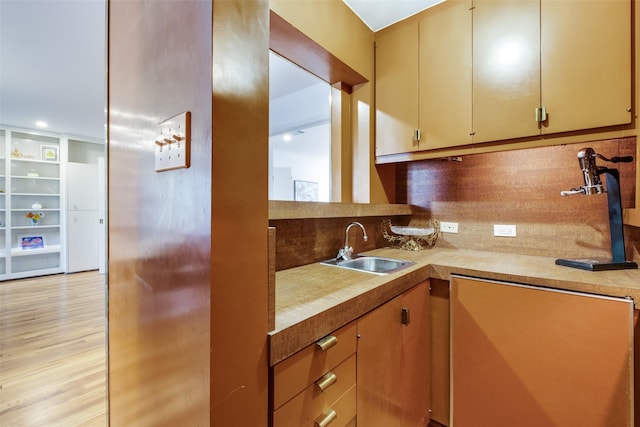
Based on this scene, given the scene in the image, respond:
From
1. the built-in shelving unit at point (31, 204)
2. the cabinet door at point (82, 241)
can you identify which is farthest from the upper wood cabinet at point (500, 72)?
the built-in shelving unit at point (31, 204)

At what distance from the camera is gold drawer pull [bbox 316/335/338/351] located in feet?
2.77

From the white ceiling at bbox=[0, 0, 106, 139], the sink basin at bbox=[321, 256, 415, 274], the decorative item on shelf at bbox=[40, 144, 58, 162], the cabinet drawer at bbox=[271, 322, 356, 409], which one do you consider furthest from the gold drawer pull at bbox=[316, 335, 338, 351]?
the decorative item on shelf at bbox=[40, 144, 58, 162]

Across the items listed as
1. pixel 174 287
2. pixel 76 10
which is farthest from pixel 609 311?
pixel 76 10

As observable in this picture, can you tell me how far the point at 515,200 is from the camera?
196 cm

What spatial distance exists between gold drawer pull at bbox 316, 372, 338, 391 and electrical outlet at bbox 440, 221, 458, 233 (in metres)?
1.67

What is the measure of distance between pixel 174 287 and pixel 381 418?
Answer: 1.00m

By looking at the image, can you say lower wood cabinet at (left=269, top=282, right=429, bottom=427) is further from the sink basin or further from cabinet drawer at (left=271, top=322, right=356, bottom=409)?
the sink basin

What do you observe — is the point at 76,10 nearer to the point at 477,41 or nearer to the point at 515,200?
the point at 477,41

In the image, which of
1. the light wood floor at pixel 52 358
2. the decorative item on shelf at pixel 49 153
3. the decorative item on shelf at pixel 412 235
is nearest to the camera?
the light wood floor at pixel 52 358

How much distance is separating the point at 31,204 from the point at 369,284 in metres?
6.40

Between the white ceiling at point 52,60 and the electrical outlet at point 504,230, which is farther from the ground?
the white ceiling at point 52,60

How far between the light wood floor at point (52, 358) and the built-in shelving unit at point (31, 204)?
109cm

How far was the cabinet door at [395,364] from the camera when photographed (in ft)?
3.51

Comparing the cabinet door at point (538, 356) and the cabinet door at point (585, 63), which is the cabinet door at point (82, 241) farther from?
the cabinet door at point (585, 63)
